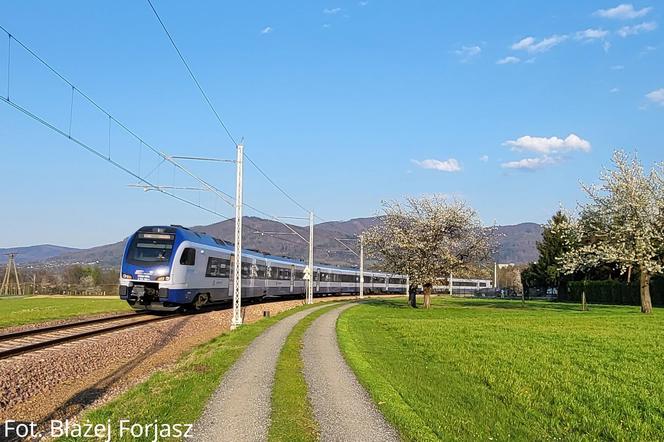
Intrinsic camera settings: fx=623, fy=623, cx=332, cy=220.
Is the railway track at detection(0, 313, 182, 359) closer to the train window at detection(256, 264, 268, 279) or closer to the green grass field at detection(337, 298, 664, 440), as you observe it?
the green grass field at detection(337, 298, 664, 440)

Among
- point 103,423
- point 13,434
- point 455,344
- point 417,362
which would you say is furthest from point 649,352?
point 13,434

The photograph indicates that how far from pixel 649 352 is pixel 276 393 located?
1065cm

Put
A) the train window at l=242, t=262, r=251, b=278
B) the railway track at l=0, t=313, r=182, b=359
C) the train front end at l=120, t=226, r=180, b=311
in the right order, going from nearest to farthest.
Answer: the railway track at l=0, t=313, r=182, b=359 < the train front end at l=120, t=226, r=180, b=311 < the train window at l=242, t=262, r=251, b=278

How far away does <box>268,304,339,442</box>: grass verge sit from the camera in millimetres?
7684

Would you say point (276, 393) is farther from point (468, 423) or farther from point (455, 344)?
point (455, 344)

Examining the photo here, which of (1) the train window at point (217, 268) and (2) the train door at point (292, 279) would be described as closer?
Result: (1) the train window at point (217, 268)

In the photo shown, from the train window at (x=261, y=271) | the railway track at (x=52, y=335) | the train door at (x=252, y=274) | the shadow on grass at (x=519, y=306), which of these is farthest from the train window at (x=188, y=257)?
the shadow on grass at (x=519, y=306)

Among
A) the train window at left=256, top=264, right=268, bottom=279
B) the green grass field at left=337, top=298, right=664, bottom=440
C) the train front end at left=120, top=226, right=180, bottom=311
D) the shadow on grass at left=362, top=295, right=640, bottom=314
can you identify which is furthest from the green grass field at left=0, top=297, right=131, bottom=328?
the shadow on grass at left=362, top=295, right=640, bottom=314

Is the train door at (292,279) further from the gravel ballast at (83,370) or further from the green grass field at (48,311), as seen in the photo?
the gravel ballast at (83,370)

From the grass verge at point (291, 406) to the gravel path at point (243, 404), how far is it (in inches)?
4.9

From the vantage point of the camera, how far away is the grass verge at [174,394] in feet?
28.1

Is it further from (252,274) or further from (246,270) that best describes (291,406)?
(252,274)

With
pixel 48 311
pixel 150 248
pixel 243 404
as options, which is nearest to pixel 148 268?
pixel 150 248

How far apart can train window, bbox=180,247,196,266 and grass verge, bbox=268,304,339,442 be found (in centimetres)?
1314
